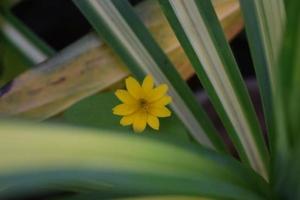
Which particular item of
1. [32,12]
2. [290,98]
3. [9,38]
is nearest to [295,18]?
[290,98]

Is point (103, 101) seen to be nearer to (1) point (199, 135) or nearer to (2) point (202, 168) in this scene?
(1) point (199, 135)

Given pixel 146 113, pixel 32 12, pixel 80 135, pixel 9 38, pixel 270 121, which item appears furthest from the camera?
pixel 32 12

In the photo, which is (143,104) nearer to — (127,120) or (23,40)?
(127,120)

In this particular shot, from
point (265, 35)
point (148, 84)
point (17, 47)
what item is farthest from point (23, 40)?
point (265, 35)

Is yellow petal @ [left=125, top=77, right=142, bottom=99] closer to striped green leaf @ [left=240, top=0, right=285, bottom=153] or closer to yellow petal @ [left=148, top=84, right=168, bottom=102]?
yellow petal @ [left=148, top=84, right=168, bottom=102]

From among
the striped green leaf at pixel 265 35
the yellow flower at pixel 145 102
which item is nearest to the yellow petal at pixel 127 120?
the yellow flower at pixel 145 102

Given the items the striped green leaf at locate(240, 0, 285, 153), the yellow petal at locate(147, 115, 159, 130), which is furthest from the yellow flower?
the striped green leaf at locate(240, 0, 285, 153)
